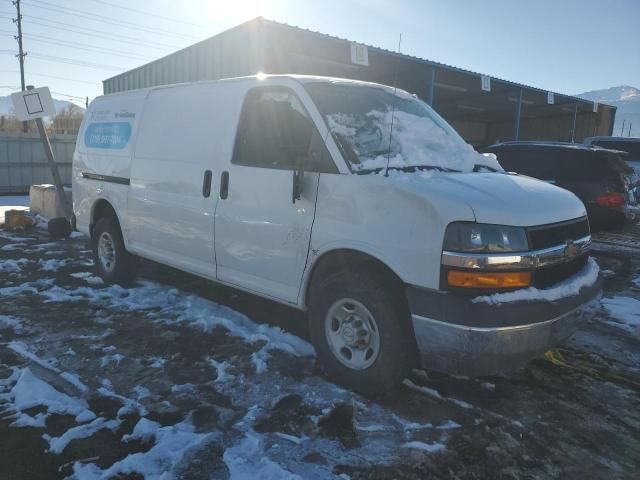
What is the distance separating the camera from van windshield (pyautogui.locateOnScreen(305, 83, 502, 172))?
11.0 feet

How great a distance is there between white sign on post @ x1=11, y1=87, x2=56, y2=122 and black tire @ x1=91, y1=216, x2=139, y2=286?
3865mm

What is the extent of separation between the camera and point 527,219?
2848 millimetres

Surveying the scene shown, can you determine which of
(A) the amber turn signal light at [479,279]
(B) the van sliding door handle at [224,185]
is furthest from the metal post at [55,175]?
(A) the amber turn signal light at [479,279]

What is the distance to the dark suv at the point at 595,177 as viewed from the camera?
7.66m

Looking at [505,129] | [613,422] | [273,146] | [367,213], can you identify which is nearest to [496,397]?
[613,422]

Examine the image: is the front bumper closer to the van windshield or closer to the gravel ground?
the gravel ground

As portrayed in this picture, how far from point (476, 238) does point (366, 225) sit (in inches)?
26.6

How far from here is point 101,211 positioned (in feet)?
19.2

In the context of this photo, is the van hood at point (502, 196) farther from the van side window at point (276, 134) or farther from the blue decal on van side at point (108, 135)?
the blue decal on van side at point (108, 135)

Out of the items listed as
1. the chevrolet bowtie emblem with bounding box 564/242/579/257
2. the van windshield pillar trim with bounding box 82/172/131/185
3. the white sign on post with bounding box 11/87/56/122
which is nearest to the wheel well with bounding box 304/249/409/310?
→ the chevrolet bowtie emblem with bounding box 564/242/579/257

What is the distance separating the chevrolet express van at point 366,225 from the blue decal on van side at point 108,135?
619 mm

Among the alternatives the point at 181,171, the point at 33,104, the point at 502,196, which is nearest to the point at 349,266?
the point at 502,196

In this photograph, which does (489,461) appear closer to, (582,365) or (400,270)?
(400,270)

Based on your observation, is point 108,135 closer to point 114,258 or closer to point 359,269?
point 114,258
